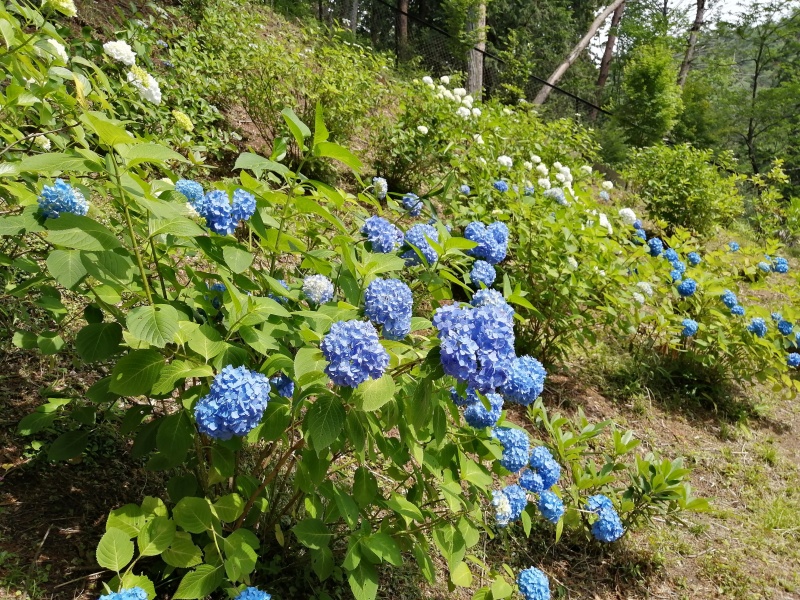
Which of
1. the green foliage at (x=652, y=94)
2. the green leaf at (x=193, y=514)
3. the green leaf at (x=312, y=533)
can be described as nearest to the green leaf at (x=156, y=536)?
the green leaf at (x=193, y=514)

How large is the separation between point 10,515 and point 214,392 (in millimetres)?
884

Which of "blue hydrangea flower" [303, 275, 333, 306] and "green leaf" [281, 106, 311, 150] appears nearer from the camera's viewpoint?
"green leaf" [281, 106, 311, 150]

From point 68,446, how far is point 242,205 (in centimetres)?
85

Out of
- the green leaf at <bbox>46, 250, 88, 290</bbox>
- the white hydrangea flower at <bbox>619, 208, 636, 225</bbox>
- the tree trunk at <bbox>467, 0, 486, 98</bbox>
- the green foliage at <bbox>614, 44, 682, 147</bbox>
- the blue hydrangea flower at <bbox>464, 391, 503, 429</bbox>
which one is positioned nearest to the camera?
the green leaf at <bbox>46, 250, 88, 290</bbox>

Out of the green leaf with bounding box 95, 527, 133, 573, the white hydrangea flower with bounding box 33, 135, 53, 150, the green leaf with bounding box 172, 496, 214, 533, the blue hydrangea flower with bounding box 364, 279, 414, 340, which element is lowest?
the green leaf with bounding box 95, 527, 133, 573

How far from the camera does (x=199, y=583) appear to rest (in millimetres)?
1155

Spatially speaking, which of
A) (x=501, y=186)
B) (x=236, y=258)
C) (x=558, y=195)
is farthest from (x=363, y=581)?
(x=558, y=195)

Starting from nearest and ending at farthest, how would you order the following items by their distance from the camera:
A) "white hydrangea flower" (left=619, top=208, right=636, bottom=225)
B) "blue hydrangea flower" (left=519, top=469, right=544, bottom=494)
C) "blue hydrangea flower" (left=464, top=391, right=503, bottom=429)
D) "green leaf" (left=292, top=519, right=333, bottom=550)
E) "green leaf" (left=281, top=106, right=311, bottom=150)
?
1. "green leaf" (left=281, top=106, right=311, bottom=150)
2. "green leaf" (left=292, top=519, right=333, bottom=550)
3. "blue hydrangea flower" (left=464, top=391, right=503, bottom=429)
4. "blue hydrangea flower" (left=519, top=469, right=544, bottom=494)
5. "white hydrangea flower" (left=619, top=208, right=636, bottom=225)

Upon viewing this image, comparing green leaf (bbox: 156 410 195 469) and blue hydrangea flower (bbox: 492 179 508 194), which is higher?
blue hydrangea flower (bbox: 492 179 508 194)

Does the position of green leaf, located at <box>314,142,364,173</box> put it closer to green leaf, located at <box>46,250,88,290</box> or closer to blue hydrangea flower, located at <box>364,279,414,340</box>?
blue hydrangea flower, located at <box>364,279,414,340</box>

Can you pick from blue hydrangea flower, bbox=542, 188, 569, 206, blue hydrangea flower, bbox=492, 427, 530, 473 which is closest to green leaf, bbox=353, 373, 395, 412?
blue hydrangea flower, bbox=492, 427, 530, 473

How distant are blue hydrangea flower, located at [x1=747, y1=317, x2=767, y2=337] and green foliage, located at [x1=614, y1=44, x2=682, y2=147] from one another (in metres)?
9.37

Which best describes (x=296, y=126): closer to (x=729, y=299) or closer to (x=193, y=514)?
(x=193, y=514)

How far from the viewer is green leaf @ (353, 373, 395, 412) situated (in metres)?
0.97
